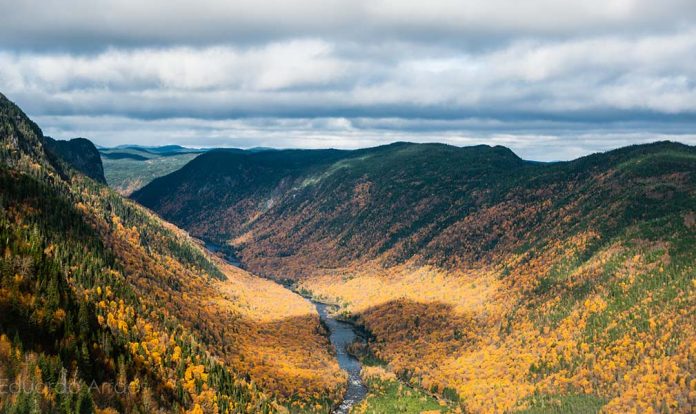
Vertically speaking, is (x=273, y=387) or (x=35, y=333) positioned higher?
(x=35, y=333)

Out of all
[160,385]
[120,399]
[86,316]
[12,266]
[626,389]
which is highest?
[12,266]

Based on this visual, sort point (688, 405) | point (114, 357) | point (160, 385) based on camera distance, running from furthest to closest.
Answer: point (688, 405) < point (160, 385) < point (114, 357)

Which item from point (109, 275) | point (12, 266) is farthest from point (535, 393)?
point (12, 266)

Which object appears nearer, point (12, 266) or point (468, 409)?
point (12, 266)

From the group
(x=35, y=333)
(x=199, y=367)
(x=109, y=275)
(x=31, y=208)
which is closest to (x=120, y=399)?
→ (x=35, y=333)

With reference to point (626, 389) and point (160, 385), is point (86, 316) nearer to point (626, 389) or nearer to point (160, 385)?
point (160, 385)

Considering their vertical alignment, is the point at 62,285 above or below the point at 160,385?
above

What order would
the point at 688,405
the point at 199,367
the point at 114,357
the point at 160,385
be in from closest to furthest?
the point at 114,357, the point at 160,385, the point at 688,405, the point at 199,367

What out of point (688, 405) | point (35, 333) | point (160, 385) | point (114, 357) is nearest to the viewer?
point (35, 333)

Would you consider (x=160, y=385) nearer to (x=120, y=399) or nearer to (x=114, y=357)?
(x=114, y=357)
